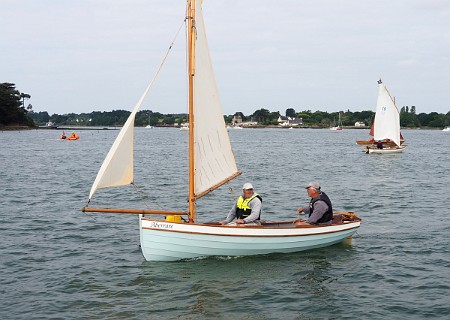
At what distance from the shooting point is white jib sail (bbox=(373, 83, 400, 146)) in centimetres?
7806

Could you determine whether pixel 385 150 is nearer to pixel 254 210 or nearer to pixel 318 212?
pixel 318 212

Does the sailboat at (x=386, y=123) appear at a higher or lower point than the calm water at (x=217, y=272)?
higher

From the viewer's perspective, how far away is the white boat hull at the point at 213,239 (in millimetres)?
17266

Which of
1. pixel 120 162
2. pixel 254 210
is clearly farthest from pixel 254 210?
pixel 120 162

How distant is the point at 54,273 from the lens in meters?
17.5

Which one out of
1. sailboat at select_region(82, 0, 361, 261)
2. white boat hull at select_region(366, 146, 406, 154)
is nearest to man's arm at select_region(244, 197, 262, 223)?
sailboat at select_region(82, 0, 361, 261)

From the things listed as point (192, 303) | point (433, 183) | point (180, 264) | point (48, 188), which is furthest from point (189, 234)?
point (433, 183)

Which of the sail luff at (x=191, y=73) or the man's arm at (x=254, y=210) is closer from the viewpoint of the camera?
the sail luff at (x=191, y=73)

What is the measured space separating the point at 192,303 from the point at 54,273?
532 centimetres

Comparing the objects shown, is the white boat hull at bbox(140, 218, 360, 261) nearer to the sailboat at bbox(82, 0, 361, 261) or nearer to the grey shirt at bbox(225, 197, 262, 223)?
the sailboat at bbox(82, 0, 361, 261)

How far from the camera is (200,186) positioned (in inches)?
738

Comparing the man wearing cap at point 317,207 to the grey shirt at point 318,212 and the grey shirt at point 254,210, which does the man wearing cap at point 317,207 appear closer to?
the grey shirt at point 318,212

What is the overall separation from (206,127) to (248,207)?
315 centimetres

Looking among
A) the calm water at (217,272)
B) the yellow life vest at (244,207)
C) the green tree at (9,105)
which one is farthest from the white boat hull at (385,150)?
the green tree at (9,105)
